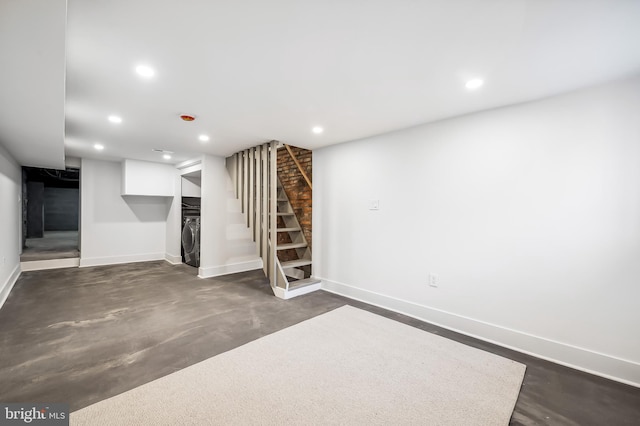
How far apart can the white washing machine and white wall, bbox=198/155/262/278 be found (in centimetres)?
84

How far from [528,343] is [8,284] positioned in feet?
20.4

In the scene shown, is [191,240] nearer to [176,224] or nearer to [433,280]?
[176,224]

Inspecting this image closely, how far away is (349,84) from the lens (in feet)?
6.77

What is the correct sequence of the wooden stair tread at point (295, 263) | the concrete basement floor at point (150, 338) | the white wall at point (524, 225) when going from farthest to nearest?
the wooden stair tread at point (295, 263) < the white wall at point (524, 225) < the concrete basement floor at point (150, 338)

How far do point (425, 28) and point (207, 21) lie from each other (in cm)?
113

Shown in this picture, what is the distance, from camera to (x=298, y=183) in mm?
4844

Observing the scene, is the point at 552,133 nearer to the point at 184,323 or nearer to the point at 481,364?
the point at 481,364

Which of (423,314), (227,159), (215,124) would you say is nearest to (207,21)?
(215,124)

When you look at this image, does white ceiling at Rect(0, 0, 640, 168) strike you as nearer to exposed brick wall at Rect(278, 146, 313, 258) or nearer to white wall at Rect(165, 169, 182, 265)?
exposed brick wall at Rect(278, 146, 313, 258)

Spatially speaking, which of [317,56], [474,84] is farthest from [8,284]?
[474,84]

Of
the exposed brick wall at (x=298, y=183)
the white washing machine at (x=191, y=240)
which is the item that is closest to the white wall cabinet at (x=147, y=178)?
the white washing machine at (x=191, y=240)

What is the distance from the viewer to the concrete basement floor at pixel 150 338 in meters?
1.67

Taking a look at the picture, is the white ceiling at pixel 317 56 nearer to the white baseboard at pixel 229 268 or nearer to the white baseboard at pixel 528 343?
the white baseboard at pixel 528 343
